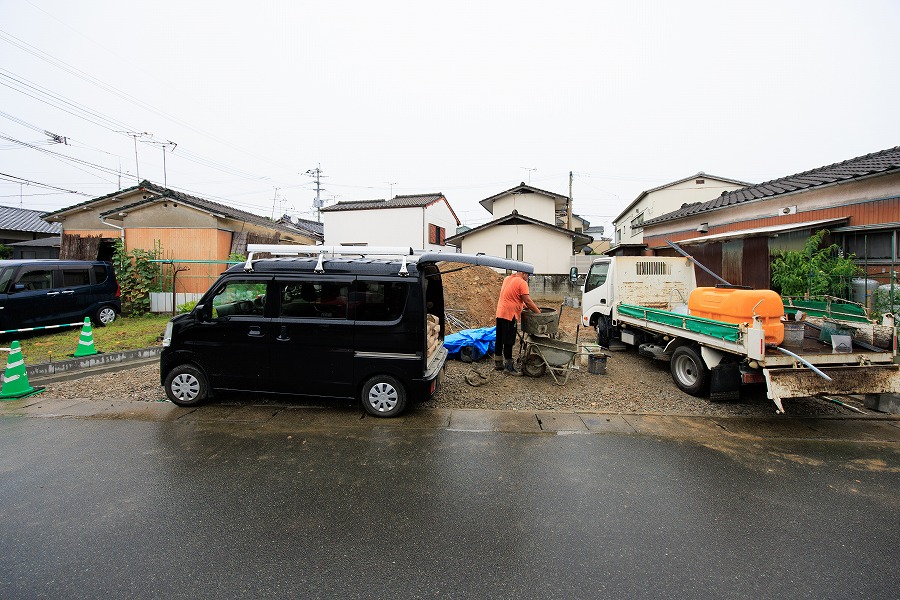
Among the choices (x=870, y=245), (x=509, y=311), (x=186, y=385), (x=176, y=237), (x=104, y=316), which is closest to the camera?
(x=186, y=385)

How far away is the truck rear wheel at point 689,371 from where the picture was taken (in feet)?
19.7

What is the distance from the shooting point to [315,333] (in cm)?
520

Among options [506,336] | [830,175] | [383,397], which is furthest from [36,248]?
[830,175]

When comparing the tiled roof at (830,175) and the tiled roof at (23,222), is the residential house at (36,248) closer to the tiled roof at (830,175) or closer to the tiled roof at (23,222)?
the tiled roof at (23,222)

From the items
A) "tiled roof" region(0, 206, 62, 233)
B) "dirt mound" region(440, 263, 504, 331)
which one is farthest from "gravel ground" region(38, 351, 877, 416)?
"tiled roof" region(0, 206, 62, 233)

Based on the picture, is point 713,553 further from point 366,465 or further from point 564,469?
point 366,465

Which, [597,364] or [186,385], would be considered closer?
[186,385]

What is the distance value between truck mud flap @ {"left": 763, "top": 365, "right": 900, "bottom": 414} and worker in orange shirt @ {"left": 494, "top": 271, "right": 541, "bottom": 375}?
3.36m

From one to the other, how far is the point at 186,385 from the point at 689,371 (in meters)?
7.51

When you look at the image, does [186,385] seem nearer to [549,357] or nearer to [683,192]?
[549,357]

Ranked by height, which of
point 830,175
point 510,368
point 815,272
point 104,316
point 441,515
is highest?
point 830,175

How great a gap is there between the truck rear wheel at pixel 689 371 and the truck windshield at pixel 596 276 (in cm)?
330

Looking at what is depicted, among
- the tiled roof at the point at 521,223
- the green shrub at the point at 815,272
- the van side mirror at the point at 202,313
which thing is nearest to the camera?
the van side mirror at the point at 202,313

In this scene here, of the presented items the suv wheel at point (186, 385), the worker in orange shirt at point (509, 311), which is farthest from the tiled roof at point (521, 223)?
the suv wheel at point (186, 385)
